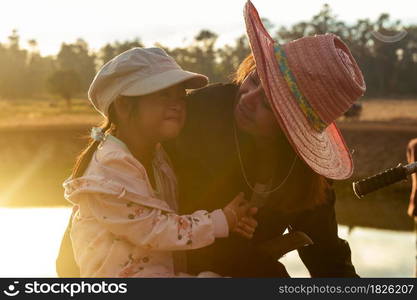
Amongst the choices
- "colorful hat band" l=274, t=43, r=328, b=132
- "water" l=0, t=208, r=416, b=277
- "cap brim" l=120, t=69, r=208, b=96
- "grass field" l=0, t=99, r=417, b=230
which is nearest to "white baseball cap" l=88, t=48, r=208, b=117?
"cap brim" l=120, t=69, r=208, b=96

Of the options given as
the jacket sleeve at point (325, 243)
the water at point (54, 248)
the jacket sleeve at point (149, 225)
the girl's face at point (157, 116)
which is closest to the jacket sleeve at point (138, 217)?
the jacket sleeve at point (149, 225)

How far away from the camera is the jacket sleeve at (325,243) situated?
2008 millimetres

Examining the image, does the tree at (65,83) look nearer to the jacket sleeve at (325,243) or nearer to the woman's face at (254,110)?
the jacket sleeve at (325,243)

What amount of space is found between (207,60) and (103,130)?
44.3 meters

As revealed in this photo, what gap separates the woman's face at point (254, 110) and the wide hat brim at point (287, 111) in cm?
6

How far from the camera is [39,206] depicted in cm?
1184

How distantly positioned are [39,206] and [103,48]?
144 ft

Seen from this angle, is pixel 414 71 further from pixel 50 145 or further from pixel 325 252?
pixel 325 252

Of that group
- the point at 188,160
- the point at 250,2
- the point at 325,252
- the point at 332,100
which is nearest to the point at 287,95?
the point at 332,100

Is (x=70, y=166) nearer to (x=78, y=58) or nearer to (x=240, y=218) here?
(x=240, y=218)

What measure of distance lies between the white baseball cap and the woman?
0.19m

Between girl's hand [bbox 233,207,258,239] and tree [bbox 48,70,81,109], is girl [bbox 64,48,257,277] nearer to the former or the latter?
girl's hand [bbox 233,207,258,239]

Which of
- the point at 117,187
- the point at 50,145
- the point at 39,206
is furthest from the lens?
the point at 50,145

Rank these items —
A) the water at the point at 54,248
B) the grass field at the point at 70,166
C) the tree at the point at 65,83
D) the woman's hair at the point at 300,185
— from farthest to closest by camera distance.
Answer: the tree at the point at 65,83 → the grass field at the point at 70,166 → the water at the point at 54,248 → the woman's hair at the point at 300,185
